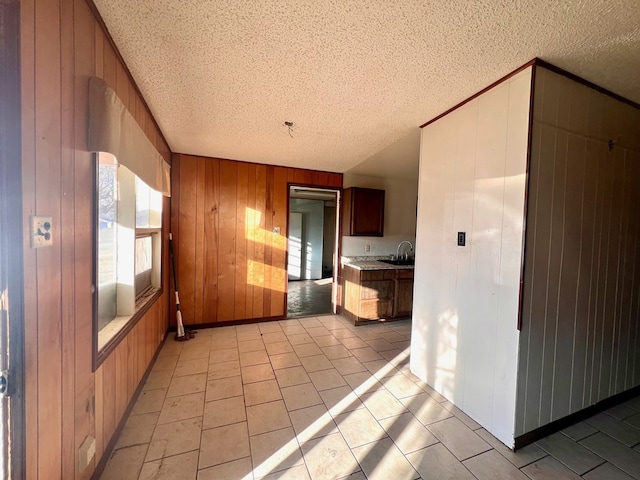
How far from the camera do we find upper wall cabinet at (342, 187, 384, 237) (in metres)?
4.07

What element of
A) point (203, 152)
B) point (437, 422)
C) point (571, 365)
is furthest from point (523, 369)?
point (203, 152)

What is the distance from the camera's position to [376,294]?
3.76 meters

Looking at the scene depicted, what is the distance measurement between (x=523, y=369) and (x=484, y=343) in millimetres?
233

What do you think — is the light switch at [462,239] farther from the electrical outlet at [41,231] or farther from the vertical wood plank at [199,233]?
the vertical wood plank at [199,233]

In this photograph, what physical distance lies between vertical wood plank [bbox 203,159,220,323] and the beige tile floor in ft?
2.96

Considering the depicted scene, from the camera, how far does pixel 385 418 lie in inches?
72.7

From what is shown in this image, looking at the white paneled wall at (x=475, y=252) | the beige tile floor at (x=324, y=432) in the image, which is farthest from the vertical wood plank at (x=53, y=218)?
the white paneled wall at (x=475, y=252)

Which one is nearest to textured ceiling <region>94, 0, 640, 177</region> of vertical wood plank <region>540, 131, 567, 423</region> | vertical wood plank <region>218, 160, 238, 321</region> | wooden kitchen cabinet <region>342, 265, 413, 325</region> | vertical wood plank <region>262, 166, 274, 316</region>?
vertical wood plank <region>540, 131, 567, 423</region>

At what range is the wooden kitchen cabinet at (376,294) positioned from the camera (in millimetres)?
3695

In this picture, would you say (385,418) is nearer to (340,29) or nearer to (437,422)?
(437,422)

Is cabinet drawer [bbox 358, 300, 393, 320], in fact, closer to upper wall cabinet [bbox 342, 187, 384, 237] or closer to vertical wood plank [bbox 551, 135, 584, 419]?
upper wall cabinet [bbox 342, 187, 384, 237]

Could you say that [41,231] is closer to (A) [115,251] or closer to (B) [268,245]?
(A) [115,251]

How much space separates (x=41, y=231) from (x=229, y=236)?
2.70 m

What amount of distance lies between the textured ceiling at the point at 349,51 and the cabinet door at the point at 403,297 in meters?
2.42
